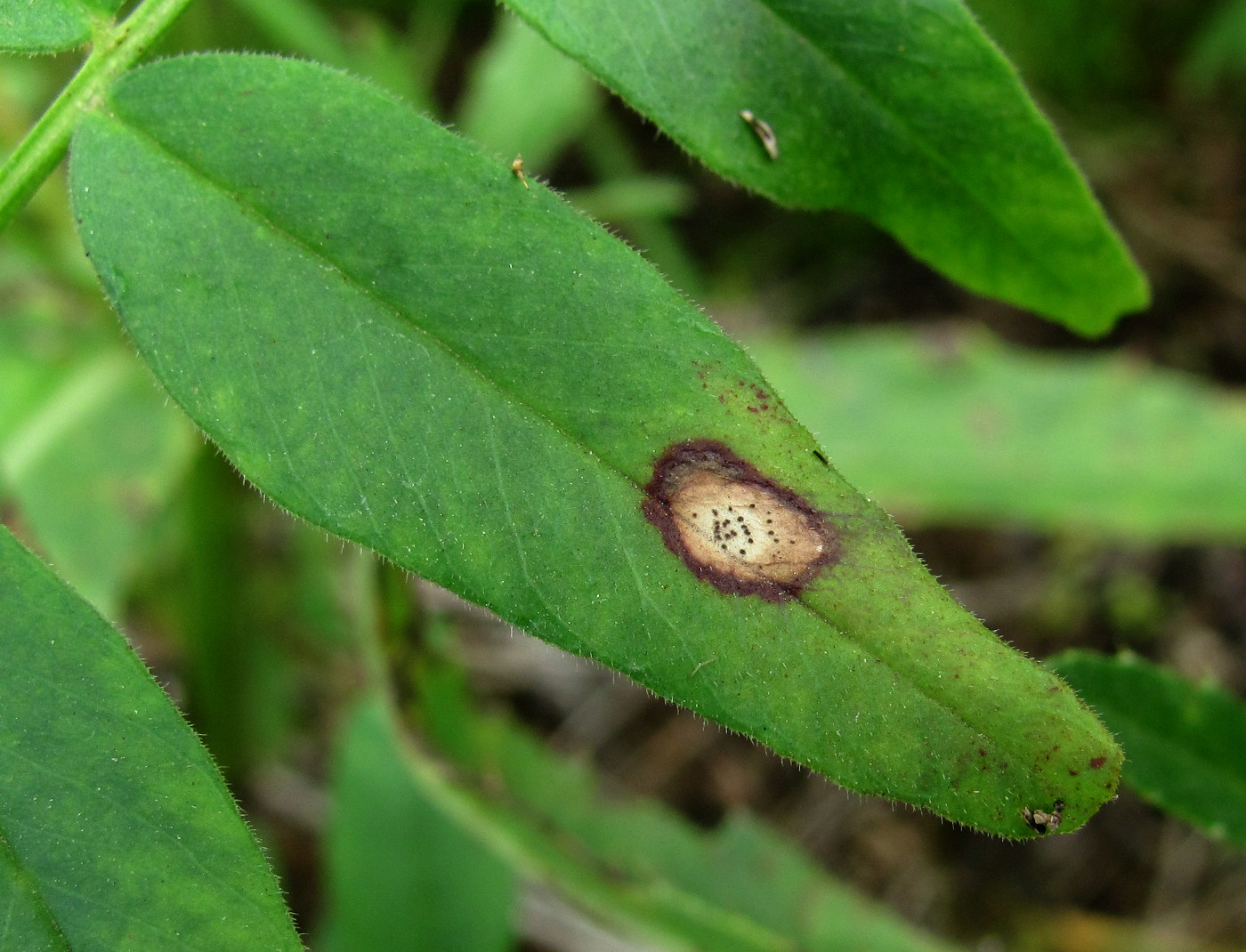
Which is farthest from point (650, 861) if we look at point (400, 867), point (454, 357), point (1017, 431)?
point (454, 357)

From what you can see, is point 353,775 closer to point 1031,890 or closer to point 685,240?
point 1031,890

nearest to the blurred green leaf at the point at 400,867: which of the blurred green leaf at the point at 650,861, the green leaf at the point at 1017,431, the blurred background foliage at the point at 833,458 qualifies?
the blurred background foliage at the point at 833,458

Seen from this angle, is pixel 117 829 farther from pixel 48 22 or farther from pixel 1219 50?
pixel 1219 50

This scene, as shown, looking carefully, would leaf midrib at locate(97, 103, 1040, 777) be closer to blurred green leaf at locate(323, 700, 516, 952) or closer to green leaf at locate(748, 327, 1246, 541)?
blurred green leaf at locate(323, 700, 516, 952)

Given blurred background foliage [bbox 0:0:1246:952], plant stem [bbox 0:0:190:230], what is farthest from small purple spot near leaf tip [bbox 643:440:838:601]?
blurred background foliage [bbox 0:0:1246:952]

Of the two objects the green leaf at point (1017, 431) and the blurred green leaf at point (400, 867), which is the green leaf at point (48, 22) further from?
the green leaf at point (1017, 431)

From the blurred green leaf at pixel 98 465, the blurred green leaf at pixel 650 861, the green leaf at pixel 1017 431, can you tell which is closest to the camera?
the blurred green leaf at pixel 650 861
